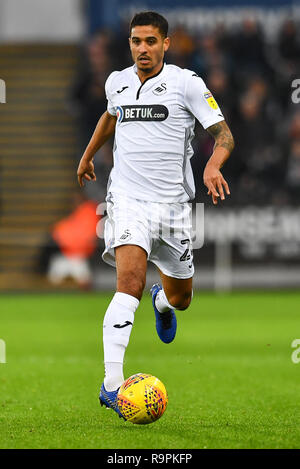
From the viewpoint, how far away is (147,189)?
6.30 meters

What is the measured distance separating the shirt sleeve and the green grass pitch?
183 cm

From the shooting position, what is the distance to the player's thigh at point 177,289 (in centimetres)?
709

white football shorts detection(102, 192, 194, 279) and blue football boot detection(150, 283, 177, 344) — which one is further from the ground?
white football shorts detection(102, 192, 194, 279)

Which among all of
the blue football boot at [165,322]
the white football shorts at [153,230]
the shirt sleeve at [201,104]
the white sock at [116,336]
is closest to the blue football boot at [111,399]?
the white sock at [116,336]

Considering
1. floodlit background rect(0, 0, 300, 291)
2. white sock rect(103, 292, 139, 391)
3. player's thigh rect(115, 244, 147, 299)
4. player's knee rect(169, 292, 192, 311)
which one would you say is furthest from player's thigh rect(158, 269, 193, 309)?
floodlit background rect(0, 0, 300, 291)

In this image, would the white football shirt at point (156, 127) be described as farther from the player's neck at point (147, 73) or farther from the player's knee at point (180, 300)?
the player's knee at point (180, 300)

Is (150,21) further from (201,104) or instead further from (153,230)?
(153,230)

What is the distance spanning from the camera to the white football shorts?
6.11m

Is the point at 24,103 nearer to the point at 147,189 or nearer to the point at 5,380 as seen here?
the point at 5,380

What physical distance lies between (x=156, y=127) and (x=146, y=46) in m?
0.51

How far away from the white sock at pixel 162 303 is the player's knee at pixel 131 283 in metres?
1.58

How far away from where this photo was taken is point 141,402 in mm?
5449

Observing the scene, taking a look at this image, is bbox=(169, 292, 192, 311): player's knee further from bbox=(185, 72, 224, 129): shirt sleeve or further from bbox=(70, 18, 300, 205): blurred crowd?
bbox=(70, 18, 300, 205): blurred crowd

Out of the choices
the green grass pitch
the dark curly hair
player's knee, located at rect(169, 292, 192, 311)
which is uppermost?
the dark curly hair
